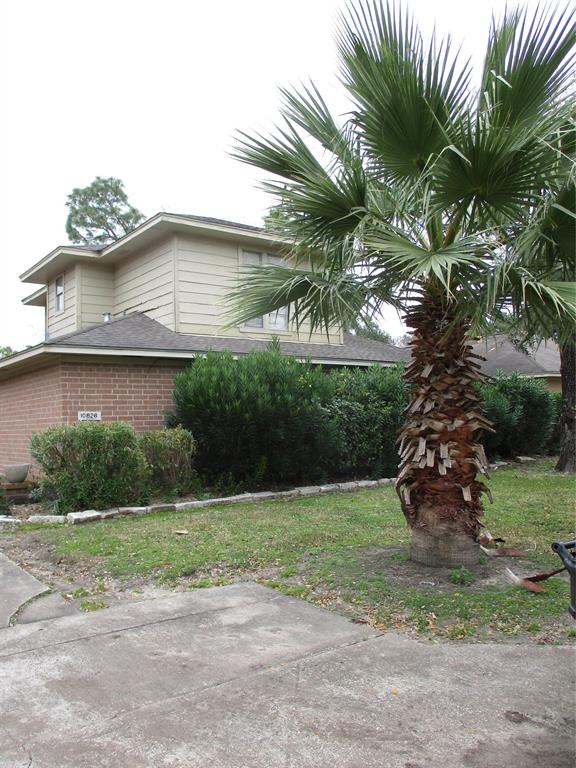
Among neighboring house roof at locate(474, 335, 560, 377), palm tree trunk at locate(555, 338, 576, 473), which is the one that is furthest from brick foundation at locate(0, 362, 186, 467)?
neighboring house roof at locate(474, 335, 560, 377)

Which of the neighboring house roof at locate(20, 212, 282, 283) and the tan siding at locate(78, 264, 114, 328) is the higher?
the neighboring house roof at locate(20, 212, 282, 283)

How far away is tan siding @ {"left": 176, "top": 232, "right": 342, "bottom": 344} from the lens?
13062 mm

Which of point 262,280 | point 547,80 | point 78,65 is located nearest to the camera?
point 547,80

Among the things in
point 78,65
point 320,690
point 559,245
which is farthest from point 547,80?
point 78,65

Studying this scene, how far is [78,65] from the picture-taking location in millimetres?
8031

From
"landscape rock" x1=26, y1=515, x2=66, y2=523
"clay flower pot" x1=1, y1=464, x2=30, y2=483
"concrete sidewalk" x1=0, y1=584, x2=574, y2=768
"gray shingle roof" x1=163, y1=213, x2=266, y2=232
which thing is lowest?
"landscape rock" x1=26, y1=515, x2=66, y2=523

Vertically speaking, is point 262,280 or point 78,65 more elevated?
point 78,65

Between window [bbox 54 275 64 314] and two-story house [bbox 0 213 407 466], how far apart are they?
0.03 meters

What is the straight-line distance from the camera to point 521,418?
1574cm

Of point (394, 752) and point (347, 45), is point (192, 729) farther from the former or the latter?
point (347, 45)

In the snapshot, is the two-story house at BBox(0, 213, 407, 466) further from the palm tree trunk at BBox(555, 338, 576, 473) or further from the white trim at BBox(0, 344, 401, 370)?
the palm tree trunk at BBox(555, 338, 576, 473)

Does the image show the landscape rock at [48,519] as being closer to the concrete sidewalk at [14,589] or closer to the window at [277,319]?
the concrete sidewalk at [14,589]

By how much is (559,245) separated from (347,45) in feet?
8.40

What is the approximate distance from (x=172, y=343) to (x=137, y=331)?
0.87 m
